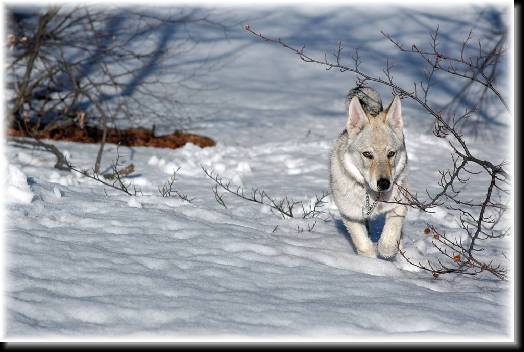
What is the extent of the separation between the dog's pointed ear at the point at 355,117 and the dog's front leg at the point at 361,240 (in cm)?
76

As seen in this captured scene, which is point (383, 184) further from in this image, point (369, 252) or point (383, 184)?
point (369, 252)

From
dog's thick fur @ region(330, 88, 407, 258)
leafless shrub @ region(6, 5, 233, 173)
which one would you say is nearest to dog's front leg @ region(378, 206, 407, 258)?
dog's thick fur @ region(330, 88, 407, 258)

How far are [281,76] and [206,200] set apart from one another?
9.00 metres

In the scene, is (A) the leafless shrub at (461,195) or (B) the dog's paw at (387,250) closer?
(A) the leafless shrub at (461,195)

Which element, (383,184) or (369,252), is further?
(369,252)

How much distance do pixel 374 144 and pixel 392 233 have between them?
2.37 feet

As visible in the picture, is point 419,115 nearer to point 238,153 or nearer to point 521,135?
point 238,153

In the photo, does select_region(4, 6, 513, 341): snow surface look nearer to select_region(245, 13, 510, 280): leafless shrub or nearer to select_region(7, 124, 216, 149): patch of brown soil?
select_region(245, 13, 510, 280): leafless shrub

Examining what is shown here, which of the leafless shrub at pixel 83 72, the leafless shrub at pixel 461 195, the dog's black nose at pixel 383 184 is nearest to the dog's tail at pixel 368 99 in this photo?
the leafless shrub at pixel 461 195

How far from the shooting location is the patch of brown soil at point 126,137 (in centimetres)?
1052

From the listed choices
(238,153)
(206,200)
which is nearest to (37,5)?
(238,153)

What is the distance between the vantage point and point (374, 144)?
18.6ft

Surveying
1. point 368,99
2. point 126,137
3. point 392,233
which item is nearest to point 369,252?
point 392,233

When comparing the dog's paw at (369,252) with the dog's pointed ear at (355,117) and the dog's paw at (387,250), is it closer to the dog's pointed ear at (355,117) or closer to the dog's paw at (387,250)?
the dog's paw at (387,250)
